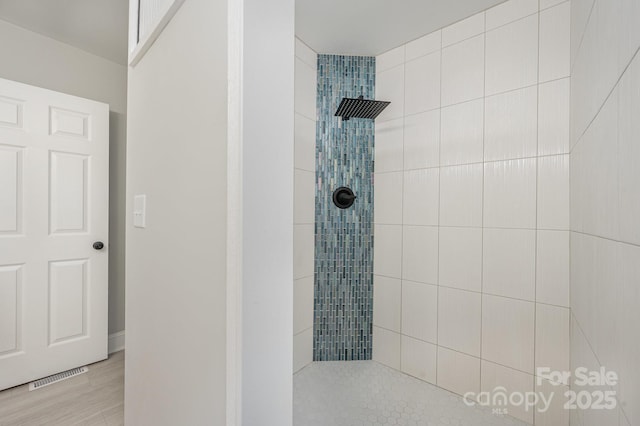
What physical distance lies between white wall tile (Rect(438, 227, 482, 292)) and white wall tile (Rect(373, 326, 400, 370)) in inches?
20.4

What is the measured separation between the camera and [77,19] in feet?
5.93

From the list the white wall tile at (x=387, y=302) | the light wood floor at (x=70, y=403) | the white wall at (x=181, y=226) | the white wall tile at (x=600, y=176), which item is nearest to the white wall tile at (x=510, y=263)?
the white wall tile at (x=600, y=176)

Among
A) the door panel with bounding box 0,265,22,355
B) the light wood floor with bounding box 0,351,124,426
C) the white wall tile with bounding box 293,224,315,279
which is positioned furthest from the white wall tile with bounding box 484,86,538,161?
the door panel with bounding box 0,265,22,355

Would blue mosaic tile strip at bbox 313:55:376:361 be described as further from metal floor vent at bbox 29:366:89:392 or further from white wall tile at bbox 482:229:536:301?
metal floor vent at bbox 29:366:89:392

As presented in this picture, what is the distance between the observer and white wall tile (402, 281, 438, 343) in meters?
1.76

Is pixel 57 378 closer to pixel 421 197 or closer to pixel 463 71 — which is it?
pixel 421 197

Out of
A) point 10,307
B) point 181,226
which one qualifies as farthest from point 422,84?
point 10,307

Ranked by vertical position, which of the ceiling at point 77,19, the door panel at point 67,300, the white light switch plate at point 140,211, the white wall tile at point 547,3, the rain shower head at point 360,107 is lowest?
the door panel at point 67,300

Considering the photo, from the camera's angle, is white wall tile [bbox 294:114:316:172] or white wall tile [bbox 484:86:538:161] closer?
white wall tile [bbox 484:86:538:161]

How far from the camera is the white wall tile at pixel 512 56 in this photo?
4.74 feet

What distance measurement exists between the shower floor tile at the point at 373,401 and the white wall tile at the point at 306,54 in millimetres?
2003

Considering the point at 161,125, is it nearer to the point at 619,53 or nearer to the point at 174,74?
the point at 174,74

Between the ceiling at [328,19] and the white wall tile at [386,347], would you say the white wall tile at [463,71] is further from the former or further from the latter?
the white wall tile at [386,347]

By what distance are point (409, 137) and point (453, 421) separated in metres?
1.57
